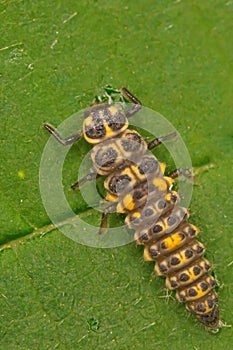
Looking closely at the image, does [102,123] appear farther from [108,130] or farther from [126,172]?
[126,172]

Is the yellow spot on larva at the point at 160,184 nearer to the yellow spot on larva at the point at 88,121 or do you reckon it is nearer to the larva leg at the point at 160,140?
the larva leg at the point at 160,140

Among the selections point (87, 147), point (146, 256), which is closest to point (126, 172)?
point (87, 147)

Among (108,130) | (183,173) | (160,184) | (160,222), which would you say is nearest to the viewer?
(160,222)

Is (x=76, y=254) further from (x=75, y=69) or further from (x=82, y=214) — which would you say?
(x=75, y=69)

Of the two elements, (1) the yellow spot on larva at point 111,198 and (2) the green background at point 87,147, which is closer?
(2) the green background at point 87,147

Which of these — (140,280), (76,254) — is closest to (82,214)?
(76,254)

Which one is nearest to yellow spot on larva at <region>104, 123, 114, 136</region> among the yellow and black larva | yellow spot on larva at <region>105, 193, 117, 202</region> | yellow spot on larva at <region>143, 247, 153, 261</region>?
the yellow and black larva

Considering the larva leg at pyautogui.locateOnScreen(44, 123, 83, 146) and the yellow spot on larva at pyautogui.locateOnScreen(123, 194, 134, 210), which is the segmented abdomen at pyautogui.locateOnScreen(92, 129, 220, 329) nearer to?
the yellow spot on larva at pyautogui.locateOnScreen(123, 194, 134, 210)

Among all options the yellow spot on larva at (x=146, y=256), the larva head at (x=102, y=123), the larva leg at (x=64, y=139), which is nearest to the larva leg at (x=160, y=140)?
the larva head at (x=102, y=123)
